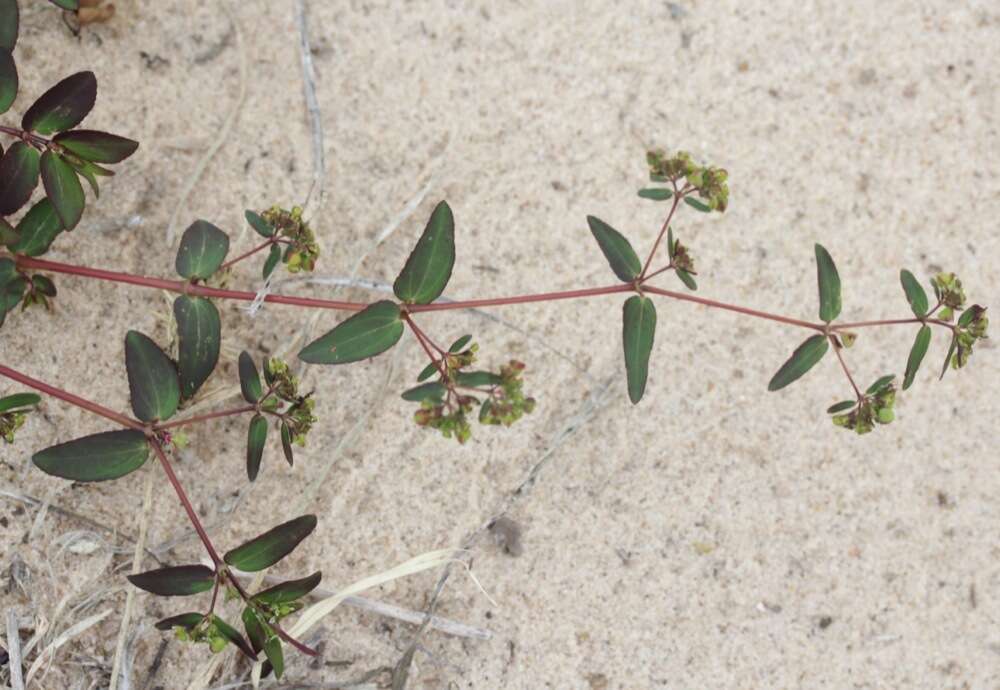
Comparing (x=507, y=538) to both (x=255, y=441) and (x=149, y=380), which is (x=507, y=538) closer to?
(x=255, y=441)

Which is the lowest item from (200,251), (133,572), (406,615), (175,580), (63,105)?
(406,615)

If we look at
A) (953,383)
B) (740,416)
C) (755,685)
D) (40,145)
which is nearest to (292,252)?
(40,145)

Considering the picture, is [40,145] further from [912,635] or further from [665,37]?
[912,635]

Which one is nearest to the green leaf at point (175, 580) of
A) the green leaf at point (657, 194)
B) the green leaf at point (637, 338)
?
the green leaf at point (637, 338)

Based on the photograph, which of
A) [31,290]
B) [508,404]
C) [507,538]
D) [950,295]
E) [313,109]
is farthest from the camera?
[313,109]

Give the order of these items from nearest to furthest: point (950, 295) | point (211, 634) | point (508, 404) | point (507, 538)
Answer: point (211, 634)
point (508, 404)
point (950, 295)
point (507, 538)

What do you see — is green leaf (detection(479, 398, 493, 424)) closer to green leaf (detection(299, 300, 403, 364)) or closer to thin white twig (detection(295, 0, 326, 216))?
green leaf (detection(299, 300, 403, 364))

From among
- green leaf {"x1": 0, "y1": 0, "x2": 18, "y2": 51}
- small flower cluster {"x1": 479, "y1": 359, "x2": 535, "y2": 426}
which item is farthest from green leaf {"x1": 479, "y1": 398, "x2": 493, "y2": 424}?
green leaf {"x1": 0, "y1": 0, "x2": 18, "y2": 51}

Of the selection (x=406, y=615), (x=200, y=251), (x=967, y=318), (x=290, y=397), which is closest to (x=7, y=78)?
(x=200, y=251)
